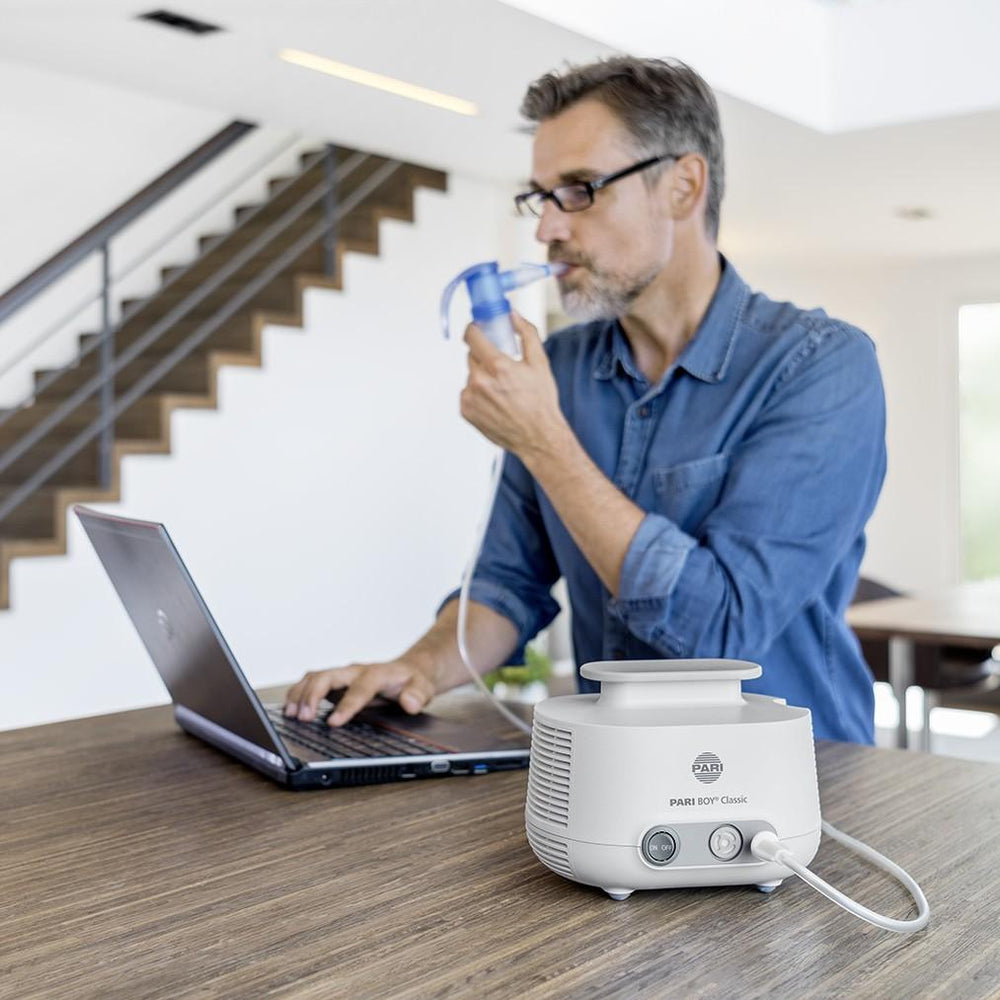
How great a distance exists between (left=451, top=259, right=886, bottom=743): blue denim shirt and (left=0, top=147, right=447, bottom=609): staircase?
134 inches

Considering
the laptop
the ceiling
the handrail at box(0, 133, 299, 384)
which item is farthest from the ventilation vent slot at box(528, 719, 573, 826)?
the handrail at box(0, 133, 299, 384)

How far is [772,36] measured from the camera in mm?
5066

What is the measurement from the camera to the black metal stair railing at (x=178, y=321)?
4.95 metres

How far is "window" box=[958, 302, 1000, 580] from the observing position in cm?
871

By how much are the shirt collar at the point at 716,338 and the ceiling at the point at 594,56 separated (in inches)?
100

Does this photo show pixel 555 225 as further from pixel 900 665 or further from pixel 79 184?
pixel 79 184

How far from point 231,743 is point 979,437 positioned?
8.29 meters

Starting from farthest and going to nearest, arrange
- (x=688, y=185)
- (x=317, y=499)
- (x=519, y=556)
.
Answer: (x=317, y=499)
(x=519, y=556)
(x=688, y=185)

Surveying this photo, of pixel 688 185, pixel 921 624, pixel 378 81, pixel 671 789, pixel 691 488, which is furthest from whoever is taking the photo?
pixel 378 81

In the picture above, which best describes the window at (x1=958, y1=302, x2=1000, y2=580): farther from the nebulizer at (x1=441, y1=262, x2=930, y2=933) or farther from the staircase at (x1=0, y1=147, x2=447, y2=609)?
the nebulizer at (x1=441, y1=262, x2=930, y2=933)

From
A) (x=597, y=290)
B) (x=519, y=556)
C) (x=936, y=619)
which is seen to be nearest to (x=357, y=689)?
(x=519, y=556)

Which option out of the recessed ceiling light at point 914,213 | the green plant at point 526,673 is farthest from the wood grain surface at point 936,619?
the recessed ceiling light at point 914,213

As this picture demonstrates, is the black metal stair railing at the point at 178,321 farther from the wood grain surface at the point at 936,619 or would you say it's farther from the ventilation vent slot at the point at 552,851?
the ventilation vent slot at the point at 552,851

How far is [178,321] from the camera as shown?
6.33 meters
